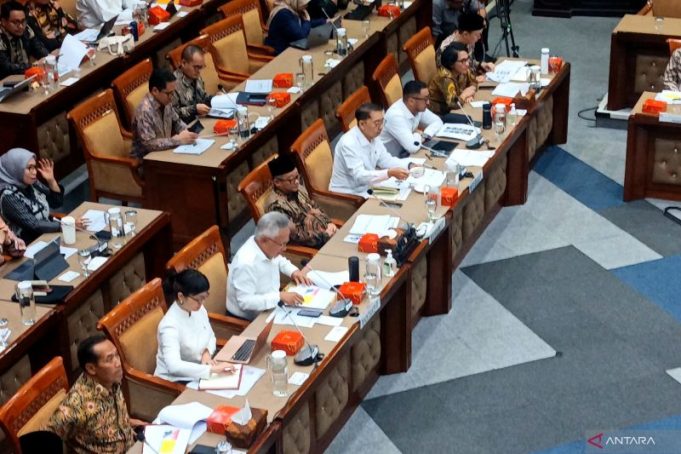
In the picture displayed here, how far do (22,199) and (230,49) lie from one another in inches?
126

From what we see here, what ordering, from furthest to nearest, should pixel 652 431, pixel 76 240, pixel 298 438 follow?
pixel 76 240 → pixel 652 431 → pixel 298 438

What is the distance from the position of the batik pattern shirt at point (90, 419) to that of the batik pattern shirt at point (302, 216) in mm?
2042

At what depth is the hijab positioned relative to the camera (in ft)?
23.4

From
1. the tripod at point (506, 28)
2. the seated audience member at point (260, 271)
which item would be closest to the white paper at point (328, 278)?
the seated audience member at point (260, 271)

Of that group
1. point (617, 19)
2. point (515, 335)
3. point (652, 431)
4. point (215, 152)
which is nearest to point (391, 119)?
point (215, 152)

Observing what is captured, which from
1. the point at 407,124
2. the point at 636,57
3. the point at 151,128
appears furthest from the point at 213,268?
the point at 636,57

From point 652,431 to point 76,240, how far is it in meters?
3.39

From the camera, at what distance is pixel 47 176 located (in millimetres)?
7539

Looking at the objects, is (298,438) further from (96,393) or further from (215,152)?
(215,152)

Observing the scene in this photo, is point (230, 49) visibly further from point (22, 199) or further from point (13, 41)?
point (22, 199)

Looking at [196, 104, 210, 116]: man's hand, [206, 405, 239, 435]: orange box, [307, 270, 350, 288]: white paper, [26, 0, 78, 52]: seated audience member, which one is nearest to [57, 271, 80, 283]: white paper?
[307, 270, 350, 288]: white paper

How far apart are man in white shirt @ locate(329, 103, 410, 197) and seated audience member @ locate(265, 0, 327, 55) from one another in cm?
246

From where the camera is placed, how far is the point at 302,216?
285 inches

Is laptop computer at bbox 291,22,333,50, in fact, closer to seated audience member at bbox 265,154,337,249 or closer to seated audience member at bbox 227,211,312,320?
seated audience member at bbox 265,154,337,249
